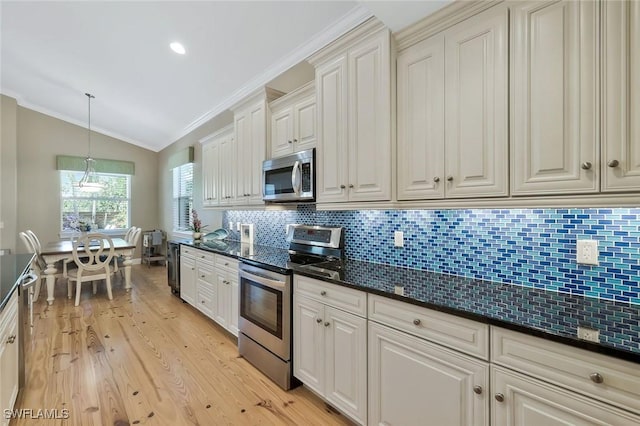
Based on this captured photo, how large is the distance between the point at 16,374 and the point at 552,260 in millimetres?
3272

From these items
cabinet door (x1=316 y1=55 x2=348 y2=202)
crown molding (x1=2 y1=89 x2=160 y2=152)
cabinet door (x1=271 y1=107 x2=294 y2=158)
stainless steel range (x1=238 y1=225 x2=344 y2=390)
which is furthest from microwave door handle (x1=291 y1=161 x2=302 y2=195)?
crown molding (x1=2 y1=89 x2=160 y2=152)

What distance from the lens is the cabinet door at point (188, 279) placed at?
148 inches

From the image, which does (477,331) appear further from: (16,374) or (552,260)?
(16,374)

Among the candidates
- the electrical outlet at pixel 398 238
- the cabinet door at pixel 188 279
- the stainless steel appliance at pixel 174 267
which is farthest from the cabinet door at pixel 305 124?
the stainless steel appliance at pixel 174 267

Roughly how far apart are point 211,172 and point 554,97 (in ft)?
12.6

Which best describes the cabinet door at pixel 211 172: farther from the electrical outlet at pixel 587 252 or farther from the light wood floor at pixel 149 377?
the electrical outlet at pixel 587 252

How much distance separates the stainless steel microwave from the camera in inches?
92.4

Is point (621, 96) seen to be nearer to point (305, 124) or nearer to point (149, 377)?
point (305, 124)

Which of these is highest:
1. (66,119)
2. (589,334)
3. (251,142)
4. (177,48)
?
(66,119)

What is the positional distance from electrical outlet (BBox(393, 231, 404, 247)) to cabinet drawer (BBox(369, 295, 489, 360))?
0.61 metres

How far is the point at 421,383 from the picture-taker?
1.39m

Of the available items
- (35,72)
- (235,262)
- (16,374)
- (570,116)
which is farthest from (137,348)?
(35,72)

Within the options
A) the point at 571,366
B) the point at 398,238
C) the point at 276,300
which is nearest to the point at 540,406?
the point at 571,366

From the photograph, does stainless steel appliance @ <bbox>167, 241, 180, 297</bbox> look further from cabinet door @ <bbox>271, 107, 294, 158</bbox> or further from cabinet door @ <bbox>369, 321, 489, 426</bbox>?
cabinet door @ <bbox>369, 321, 489, 426</bbox>
